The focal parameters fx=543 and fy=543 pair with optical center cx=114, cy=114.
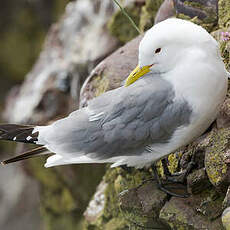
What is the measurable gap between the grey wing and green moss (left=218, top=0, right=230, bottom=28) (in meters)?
0.78

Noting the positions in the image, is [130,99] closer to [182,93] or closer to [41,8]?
[182,93]

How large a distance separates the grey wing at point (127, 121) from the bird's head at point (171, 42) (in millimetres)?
105

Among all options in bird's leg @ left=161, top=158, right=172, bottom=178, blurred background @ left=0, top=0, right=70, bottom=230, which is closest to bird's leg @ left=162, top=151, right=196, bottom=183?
bird's leg @ left=161, top=158, right=172, bottom=178

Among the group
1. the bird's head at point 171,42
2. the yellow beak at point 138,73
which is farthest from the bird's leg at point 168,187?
the bird's head at point 171,42

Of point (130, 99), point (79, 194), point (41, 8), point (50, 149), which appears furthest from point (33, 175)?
point (41, 8)

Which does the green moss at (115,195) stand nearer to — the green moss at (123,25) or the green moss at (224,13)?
the green moss at (224,13)

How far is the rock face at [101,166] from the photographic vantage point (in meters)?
2.67

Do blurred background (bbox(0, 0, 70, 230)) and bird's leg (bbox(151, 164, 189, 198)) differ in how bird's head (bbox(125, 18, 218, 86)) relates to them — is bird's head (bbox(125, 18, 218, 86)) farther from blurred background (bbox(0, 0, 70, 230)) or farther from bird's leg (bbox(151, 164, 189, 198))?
blurred background (bbox(0, 0, 70, 230))

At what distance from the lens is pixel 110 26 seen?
492 centimetres

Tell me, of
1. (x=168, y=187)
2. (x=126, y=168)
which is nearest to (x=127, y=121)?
(x=168, y=187)

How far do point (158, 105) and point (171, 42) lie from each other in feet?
1.05

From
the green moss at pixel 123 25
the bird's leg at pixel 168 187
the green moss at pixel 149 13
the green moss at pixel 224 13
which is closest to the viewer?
the bird's leg at pixel 168 187

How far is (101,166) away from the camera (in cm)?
508

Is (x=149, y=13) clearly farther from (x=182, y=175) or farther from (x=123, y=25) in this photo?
(x=182, y=175)
